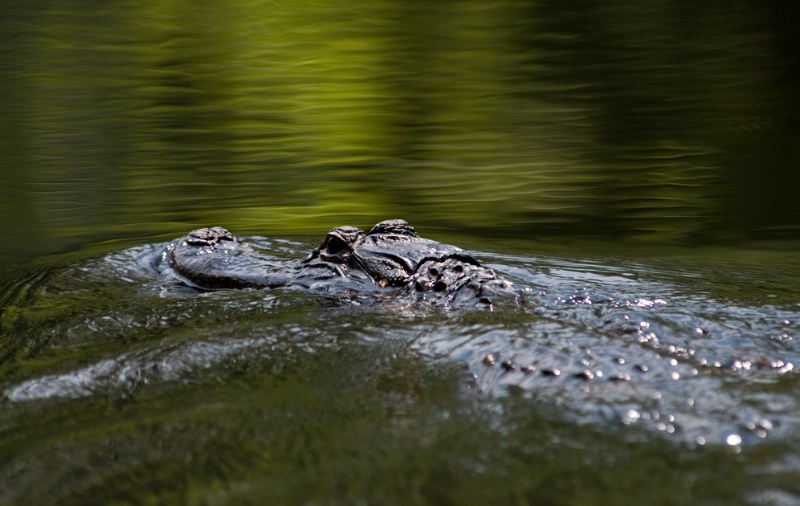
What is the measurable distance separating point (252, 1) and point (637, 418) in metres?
14.9

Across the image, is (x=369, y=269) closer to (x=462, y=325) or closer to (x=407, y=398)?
(x=462, y=325)

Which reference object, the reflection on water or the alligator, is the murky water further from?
the reflection on water

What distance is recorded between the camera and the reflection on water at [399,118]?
7457 millimetres

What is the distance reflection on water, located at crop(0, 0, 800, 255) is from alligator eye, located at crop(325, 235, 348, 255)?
93.9 inches

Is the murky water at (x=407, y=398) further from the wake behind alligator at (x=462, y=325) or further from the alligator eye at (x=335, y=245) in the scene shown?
the alligator eye at (x=335, y=245)

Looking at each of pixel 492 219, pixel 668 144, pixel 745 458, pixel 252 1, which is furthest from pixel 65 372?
pixel 252 1

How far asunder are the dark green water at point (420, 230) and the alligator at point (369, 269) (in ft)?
0.69

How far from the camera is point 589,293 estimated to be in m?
3.93

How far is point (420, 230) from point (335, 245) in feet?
8.22

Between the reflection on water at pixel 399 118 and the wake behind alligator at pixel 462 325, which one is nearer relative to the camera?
the wake behind alligator at pixel 462 325

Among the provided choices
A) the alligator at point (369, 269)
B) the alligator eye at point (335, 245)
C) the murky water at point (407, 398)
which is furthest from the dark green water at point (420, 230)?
the alligator eye at point (335, 245)

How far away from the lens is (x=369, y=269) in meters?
4.37

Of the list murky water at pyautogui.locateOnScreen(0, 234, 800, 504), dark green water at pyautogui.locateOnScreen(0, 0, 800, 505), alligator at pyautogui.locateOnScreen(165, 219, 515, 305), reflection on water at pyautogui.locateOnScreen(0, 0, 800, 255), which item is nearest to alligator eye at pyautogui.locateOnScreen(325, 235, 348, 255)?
alligator at pyautogui.locateOnScreen(165, 219, 515, 305)

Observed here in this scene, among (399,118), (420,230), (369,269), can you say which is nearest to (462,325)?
(369,269)
